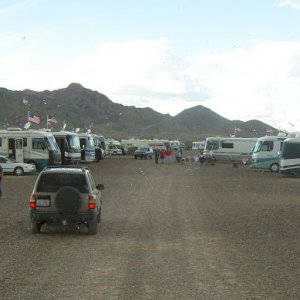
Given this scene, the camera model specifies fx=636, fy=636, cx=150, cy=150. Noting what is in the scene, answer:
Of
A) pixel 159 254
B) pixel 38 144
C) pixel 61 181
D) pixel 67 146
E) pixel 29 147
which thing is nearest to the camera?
pixel 159 254

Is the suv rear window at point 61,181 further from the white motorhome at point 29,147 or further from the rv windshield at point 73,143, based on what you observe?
the rv windshield at point 73,143

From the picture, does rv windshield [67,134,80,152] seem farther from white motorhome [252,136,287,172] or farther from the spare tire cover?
the spare tire cover

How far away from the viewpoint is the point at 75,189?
1429 cm

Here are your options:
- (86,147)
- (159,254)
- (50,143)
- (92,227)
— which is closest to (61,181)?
(92,227)

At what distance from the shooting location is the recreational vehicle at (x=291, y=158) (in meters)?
41.9

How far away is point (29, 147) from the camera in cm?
4416

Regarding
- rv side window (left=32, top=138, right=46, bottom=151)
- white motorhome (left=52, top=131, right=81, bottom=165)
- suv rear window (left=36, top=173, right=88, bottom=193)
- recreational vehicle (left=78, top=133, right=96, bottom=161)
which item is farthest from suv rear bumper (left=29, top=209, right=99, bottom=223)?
recreational vehicle (left=78, top=133, right=96, bottom=161)

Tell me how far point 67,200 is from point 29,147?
3064 cm

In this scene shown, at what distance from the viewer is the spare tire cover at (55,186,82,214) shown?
14.2 meters

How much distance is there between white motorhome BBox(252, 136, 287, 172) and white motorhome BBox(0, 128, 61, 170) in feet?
54.1

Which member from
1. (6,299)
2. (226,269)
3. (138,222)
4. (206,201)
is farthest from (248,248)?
(206,201)

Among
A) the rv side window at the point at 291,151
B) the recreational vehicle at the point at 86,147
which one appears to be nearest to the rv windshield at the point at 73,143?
the recreational vehicle at the point at 86,147

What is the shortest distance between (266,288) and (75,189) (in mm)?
6386

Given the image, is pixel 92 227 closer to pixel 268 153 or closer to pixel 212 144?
pixel 268 153
